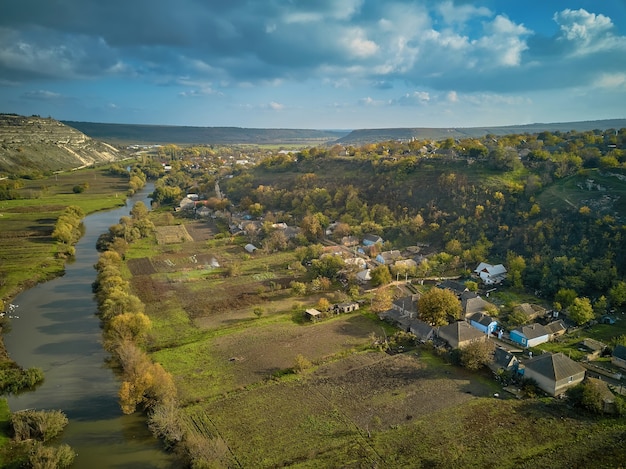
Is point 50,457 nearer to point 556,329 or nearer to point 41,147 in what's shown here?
point 556,329

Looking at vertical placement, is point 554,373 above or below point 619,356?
above

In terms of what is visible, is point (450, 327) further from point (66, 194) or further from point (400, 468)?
point (66, 194)

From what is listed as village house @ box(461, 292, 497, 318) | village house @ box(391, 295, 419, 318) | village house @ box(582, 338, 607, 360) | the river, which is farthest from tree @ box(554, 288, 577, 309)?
the river

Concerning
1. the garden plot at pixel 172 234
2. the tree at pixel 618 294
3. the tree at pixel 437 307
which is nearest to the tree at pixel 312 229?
the garden plot at pixel 172 234

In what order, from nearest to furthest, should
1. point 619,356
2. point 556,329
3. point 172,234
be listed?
point 619,356 → point 556,329 → point 172,234

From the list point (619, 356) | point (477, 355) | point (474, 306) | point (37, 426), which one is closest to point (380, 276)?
point (474, 306)

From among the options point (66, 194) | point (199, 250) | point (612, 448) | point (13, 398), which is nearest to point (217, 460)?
point (13, 398)
